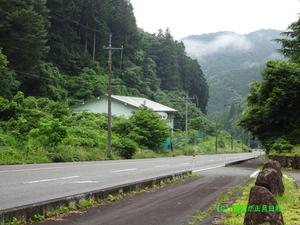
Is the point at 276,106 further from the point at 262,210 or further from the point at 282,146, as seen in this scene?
the point at 262,210

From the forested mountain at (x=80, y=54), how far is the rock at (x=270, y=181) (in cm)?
2686

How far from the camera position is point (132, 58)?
88438mm

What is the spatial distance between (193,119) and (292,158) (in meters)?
69.3

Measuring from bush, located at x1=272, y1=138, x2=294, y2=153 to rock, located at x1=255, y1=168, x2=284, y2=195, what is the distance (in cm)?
1858

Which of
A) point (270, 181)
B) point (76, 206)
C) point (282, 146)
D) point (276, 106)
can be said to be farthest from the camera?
point (276, 106)

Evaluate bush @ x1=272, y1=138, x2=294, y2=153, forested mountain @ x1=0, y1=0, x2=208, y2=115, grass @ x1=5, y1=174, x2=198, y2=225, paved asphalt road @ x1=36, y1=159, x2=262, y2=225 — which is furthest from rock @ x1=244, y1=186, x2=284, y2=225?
forested mountain @ x1=0, y1=0, x2=208, y2=115

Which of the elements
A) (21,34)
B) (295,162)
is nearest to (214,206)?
(295,162)

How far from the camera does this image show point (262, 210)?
22.3 ft

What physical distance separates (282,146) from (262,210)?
2381 centimetres

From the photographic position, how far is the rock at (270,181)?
9.85 metres

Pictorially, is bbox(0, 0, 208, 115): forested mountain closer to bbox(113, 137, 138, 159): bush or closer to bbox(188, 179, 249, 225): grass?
bbox(113, 137, 138, 159): bush

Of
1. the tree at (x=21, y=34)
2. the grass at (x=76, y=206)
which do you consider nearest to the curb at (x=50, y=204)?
the grass at (x=76, y=206)

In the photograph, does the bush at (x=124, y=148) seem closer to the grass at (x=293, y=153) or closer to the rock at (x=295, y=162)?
the grass at (x=293, y=153)

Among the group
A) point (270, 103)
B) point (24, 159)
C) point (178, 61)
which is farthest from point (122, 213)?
point (178, 61)
